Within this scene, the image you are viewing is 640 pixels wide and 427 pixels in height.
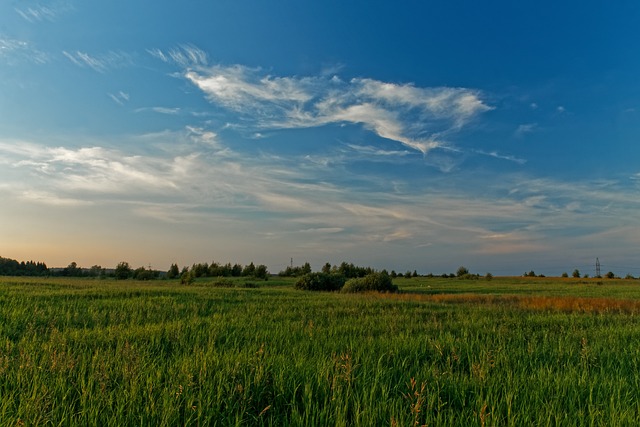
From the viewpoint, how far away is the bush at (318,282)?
1449 inches

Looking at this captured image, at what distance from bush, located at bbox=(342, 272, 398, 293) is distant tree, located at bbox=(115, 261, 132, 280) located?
50.3 meters

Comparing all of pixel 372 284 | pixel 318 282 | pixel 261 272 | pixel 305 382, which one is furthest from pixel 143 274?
pixel 305 382

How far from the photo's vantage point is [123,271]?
68.3 meters

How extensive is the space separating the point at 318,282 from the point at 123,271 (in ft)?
155

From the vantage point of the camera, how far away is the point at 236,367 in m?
4.59

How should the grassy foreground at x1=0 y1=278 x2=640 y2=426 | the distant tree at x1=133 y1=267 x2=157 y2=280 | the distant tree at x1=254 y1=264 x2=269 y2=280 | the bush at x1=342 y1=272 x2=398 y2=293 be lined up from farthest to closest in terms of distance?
the distant tree at x1=133 y1=267 x2=157 y2=280
the distant tree at x1=254 y1=264 x2=269 y2=280
the bush at x1=342 y1=272 x2=398 y2=293
the grassy foreground at x1=0 y1=278 x2=640 y2=426

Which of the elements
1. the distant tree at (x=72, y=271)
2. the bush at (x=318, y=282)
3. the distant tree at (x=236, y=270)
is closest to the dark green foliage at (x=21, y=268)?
the distant tree at (x=72, y=271)

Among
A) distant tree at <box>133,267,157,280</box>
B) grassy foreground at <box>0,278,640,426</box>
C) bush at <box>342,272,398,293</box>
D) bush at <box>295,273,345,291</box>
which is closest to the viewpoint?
grassy foreground at <box>0,278,640,426</box>

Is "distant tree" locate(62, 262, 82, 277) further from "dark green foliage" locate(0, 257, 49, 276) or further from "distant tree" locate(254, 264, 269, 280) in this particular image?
"distant tree" locate(254, 264, 269, 280)

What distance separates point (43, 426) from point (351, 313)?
32.8 feet

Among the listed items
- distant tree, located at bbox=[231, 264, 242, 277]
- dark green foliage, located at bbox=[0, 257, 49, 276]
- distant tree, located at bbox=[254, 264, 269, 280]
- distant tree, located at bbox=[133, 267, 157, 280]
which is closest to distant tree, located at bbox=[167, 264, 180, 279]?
distant tree, located at bbox=[133, 267, 157, 280]

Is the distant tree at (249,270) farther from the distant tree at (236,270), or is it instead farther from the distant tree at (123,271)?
the distant tree at (123,271)

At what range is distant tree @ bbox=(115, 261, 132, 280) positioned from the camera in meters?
68.0

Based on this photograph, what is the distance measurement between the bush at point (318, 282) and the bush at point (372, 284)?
344 cm
